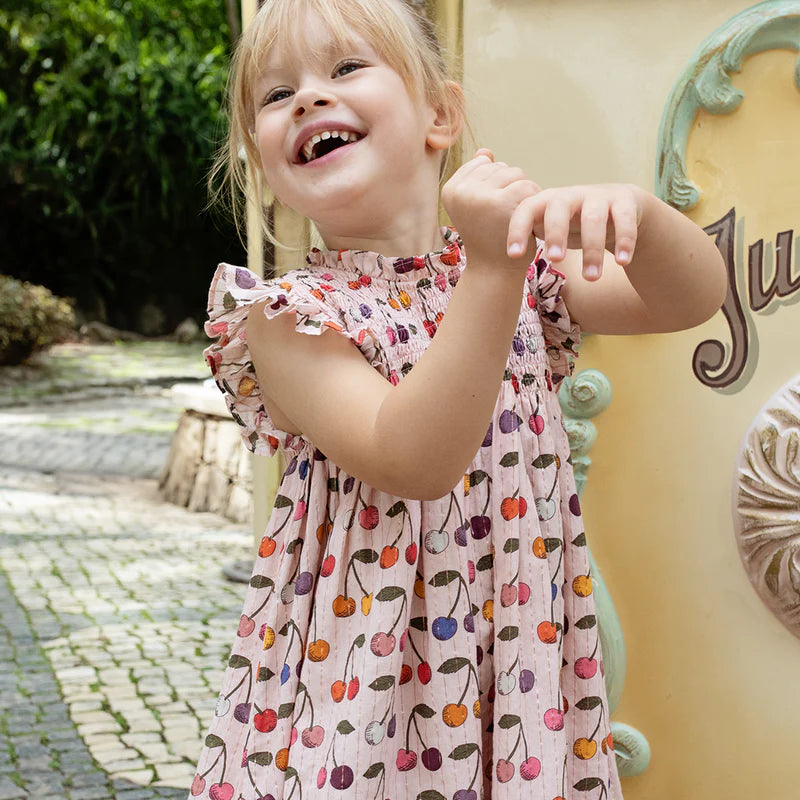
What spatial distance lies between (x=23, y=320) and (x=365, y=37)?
427 inches

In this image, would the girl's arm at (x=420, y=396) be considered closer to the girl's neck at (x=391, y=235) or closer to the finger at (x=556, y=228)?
the finger at (x=556, y=228)

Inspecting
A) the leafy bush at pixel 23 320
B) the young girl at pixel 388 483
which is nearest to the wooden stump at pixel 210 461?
the young girl at pixel 388 483

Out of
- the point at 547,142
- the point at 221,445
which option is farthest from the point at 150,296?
the point at 547,142

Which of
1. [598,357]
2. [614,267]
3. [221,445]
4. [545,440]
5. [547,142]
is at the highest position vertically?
[547,142]

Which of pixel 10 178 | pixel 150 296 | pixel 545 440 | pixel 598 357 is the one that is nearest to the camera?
pixel 545 440

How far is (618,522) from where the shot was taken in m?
1.65

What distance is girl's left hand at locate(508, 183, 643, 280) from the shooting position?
3.03 feet

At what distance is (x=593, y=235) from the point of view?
0.94 m

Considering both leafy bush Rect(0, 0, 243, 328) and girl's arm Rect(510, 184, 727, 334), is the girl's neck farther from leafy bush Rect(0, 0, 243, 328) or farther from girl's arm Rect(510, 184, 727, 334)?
leafy bush Rect(0, 0, 243, 328)

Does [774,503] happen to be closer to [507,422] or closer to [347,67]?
[507,422]

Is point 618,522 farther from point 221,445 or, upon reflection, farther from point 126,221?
point 126,221

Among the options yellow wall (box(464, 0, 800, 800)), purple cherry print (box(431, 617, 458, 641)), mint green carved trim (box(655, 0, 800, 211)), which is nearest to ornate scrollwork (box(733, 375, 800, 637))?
yellow wall (box(464, 0, 800, 800))

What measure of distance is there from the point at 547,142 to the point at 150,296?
14.0 m

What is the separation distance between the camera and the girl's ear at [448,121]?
4.48 feet
